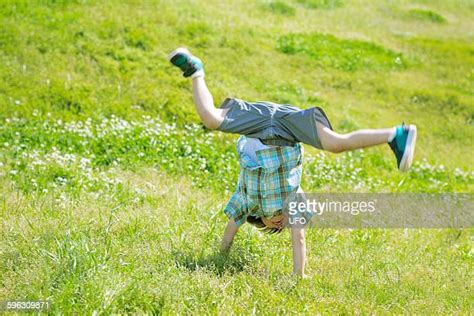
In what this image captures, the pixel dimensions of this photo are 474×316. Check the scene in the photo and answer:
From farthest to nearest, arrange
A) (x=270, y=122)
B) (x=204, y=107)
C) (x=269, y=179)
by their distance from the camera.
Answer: (x=269, y=179) < (x=270, y=122) < (x=204, y=107)

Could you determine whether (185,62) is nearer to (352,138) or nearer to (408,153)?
(352,138)

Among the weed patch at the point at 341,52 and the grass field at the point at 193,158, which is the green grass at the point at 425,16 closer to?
the grass field at the point at 193,158

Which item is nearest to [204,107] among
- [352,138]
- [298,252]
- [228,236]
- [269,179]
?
[269,179]

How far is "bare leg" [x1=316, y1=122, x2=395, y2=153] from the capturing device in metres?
4.44

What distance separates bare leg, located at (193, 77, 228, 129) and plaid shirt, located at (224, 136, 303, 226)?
0.50 metres

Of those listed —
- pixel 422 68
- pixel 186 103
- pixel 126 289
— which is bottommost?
pixel 422 68

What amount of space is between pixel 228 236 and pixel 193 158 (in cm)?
303

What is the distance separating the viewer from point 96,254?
4.59 m

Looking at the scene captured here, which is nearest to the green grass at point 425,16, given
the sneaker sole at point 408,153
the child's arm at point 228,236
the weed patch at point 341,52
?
the weed patch at point 341,52

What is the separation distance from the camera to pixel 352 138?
450cm

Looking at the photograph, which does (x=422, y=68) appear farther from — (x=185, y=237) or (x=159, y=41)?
(x=185, y=237)

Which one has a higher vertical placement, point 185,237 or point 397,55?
point 185,237

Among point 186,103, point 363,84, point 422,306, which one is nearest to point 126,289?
point 422,306

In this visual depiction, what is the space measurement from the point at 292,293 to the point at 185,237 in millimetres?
1206
